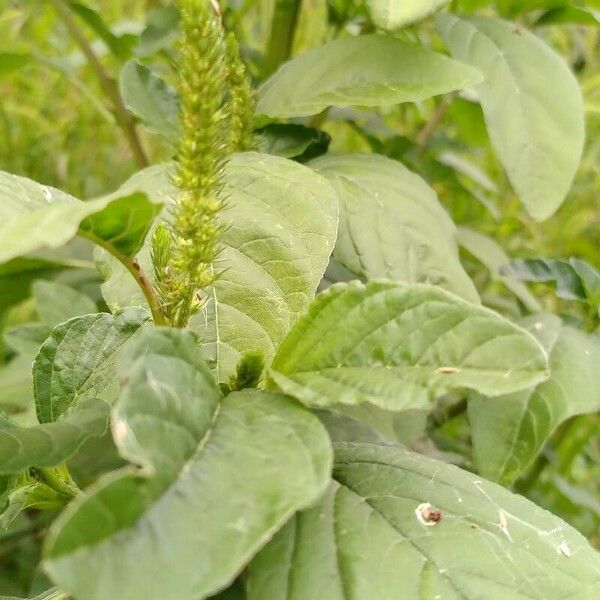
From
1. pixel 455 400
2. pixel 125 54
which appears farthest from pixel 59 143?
pixel 455 400

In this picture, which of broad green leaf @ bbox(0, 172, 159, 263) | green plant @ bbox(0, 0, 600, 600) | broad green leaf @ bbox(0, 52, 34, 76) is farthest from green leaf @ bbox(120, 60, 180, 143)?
broad green leaf @ bbox(0, 52, 34, 76)

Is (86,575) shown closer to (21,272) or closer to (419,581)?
(419,581)

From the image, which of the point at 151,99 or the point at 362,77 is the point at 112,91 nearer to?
the point at 151,99

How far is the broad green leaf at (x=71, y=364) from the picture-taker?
432 mm

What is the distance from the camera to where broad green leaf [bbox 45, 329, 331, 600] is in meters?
0.24

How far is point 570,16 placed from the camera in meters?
0.73

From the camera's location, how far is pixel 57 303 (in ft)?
2.62

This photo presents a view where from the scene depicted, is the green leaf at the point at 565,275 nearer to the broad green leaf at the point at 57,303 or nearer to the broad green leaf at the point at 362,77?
the broad green leaf at the point at 362,77

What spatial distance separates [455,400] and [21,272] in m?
0.49

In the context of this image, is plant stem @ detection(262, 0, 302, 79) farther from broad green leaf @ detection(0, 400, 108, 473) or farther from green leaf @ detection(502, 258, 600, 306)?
broad green leaf @ detection(0, 400, 108, 473)

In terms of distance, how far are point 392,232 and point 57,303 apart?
1.33ft

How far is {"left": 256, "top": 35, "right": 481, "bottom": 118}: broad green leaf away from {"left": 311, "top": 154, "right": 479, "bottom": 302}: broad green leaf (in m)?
0.06

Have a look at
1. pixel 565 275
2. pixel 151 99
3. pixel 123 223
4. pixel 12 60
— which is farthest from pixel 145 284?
pixel 12 60

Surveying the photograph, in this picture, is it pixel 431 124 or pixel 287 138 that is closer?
pixel 287 138
